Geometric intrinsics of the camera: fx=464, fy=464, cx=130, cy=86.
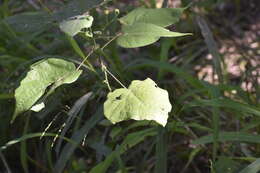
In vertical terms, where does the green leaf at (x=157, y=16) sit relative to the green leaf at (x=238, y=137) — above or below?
above

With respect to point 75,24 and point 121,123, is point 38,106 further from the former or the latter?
point 121,123

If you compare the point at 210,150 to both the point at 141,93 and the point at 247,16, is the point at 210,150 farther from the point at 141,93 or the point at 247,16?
the point at 247,16

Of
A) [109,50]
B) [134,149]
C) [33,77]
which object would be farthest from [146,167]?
[33,77]

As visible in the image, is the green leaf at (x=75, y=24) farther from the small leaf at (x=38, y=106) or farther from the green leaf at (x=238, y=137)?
the green leaf at (x=238, y=137)

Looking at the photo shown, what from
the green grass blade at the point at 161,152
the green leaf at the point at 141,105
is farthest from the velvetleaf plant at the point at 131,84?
the green grass blade at the point at 161,152

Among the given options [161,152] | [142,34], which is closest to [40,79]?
[142,34]

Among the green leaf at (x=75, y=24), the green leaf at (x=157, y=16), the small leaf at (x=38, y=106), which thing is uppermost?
the green leaf at (x=75, y=24)
